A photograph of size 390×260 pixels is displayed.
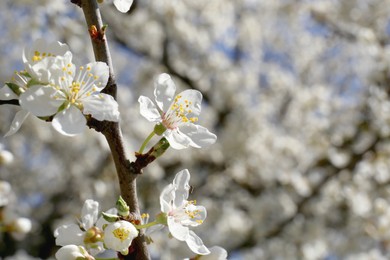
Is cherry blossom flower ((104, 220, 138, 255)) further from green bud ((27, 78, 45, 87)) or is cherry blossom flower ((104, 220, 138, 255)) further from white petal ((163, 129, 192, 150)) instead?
green bud ((27, 78, 45, 87))

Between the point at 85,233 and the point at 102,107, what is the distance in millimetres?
348

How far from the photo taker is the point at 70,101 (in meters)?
1.17

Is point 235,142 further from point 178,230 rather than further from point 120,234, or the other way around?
point 120,234

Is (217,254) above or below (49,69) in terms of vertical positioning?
below

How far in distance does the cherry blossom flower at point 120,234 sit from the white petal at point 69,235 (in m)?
0.20

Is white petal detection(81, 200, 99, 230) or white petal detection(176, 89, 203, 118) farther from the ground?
white petal detection(176, 89, 203, 118)

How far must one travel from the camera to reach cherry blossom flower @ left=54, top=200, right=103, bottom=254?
1178 millimetres

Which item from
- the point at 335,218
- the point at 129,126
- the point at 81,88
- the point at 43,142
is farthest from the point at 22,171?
the point at 81,88

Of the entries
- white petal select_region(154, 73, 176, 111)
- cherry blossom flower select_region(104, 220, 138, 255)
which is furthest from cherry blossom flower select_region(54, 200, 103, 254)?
white petal select_region(154, 73, 176, 111)

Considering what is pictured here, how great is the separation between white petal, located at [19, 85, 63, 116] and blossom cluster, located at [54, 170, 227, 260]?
0.25m

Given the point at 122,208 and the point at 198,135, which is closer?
the point at 122,208

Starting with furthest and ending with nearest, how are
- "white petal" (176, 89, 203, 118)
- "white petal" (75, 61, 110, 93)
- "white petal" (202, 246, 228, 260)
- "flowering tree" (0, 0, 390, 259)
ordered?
"flowering tree" (0, 0, 390, 259) → "white petal" (176, 89, 203, 118) → "white petal" (202, 246, 228, 260) → "white petal" (75, 61, 110, 93)

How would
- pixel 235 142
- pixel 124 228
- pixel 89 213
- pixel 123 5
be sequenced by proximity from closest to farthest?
pixel 124 228, pixel 123 5, pixel 89 213, pixel 235 142

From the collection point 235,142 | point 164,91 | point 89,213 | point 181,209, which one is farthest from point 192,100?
point 235,142
